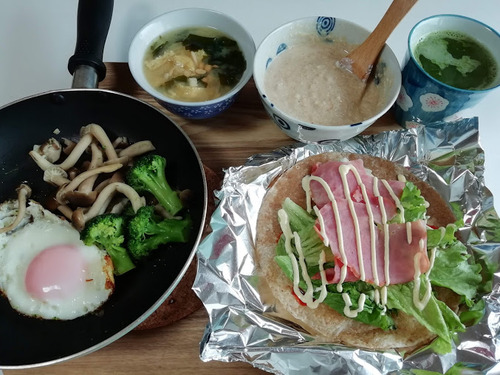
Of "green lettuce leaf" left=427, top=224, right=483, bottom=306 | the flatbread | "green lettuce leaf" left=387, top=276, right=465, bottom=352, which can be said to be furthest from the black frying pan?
"green lettuce leaf" left=427, top=224, right=483, bottom=306

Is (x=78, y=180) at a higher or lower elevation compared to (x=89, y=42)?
lower

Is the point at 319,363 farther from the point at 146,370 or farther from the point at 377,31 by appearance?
the point at 377,31

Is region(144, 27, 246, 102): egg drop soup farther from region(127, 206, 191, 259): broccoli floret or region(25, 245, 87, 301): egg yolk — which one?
region(25, 245, 87, 301): egg yolk

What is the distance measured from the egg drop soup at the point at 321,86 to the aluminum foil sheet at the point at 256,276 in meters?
0.13

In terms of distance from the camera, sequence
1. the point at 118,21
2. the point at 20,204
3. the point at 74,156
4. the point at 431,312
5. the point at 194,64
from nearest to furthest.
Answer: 1. the point at 431,312
2. the point at 20,204
3. the point at 74,156
4. the point at 194,64
5. the point at 118,21

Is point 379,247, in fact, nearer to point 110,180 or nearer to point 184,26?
point 110,180

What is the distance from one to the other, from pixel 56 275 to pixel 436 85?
59.0 inches

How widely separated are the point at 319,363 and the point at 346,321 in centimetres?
16

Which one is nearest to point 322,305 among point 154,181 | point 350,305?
point 350,305

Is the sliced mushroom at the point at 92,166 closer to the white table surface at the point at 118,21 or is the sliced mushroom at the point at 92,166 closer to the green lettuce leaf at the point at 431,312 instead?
the white table surface at the point at 118,21

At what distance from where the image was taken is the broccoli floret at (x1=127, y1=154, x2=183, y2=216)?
1.66m

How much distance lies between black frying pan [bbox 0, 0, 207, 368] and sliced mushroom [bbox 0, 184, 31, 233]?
44 mm

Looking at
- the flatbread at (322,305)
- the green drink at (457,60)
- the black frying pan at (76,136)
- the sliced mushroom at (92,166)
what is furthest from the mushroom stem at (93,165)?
the green drink at (457,60)

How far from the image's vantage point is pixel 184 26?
6.55 feet
